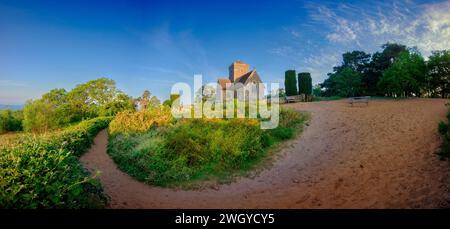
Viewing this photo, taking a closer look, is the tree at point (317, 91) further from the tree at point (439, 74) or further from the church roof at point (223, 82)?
the tree at point (439, 74)

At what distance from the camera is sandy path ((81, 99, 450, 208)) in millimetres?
5551

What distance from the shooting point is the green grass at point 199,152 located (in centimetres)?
792

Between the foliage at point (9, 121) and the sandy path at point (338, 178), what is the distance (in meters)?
20.4

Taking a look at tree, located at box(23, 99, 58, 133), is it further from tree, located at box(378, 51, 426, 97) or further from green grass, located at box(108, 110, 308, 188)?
tree, located at box(378, 51, 426, 97)

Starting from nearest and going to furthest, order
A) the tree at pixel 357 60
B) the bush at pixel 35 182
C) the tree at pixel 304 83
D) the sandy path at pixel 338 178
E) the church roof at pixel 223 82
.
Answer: the bush at pixel 35 182 → the sandy path at pixel 338 178 → the tree at pixel 304 83 → the tree at pixel 357 60 → the church roof at pixel 223 82

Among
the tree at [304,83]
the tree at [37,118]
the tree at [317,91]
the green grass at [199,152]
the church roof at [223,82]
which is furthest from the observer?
the church roof at [223,82]

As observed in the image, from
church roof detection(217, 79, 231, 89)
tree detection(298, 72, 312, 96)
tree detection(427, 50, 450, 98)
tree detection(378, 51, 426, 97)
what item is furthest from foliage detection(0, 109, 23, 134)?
tree detection(427, 50, 450, 98)

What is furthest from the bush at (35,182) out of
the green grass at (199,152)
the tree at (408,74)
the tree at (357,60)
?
the tree at (357,60)

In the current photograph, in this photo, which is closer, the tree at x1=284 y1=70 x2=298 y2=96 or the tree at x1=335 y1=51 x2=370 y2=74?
the tree at x1=284 y1=70 x2=298 y2=96

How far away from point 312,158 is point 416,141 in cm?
359

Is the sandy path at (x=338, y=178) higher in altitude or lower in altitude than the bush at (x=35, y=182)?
lower

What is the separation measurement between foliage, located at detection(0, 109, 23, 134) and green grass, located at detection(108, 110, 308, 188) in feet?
67.4

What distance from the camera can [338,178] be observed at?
702 cm
